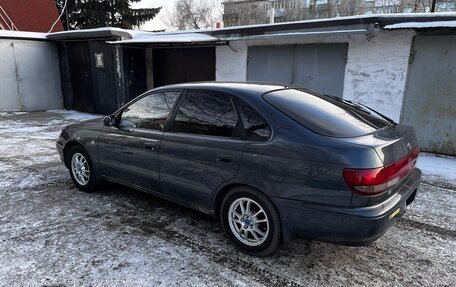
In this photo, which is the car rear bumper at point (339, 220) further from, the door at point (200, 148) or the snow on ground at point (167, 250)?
the door at point (200, 148)

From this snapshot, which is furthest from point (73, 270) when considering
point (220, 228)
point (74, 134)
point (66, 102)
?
point (66, 102)

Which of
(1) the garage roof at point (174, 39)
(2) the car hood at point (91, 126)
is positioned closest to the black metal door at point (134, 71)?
(1) the garage roof at point (174, 39)

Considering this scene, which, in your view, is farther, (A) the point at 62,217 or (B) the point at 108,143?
(B) the point at 108,143

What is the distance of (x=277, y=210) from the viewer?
2.90 meters

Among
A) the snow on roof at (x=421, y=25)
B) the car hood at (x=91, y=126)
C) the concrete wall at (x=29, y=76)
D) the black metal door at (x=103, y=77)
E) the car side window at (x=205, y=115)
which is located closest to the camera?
the car side window at (x=205, y=115)

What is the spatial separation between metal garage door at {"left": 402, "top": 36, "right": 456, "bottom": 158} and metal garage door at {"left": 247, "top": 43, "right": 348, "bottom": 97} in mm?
1484

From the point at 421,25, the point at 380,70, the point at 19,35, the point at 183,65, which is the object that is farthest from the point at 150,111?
the point at 19,35

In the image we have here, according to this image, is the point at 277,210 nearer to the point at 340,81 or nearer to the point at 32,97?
the point at 340,81

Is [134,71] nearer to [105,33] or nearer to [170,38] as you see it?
[105,33]

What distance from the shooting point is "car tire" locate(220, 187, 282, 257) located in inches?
115

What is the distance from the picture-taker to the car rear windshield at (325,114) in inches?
112

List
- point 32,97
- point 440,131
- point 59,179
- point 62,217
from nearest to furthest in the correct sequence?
point 62,217 < point 59,179 < point 440,131 < point 32,97

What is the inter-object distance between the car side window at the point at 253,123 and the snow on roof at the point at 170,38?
6313mm

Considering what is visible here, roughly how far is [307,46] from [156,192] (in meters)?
5.83
